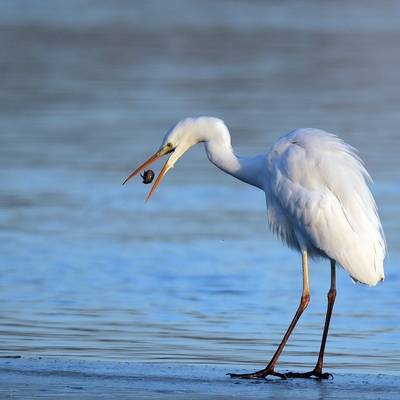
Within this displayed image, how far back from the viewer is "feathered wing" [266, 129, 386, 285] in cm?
1075

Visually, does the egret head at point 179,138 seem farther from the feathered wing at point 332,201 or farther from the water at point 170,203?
the water at point 170,203

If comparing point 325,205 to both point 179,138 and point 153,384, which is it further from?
point 153,384

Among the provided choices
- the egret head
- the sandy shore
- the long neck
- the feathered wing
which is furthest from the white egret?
the egret head

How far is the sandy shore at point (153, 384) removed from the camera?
948cm

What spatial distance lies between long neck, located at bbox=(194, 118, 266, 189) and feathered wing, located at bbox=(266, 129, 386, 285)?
21.1 inches

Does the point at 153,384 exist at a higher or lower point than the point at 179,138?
lower

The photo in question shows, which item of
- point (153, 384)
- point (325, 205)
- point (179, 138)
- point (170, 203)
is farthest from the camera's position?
point (170, 203)

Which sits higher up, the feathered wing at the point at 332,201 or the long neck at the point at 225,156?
the long neck at the point at 225,156

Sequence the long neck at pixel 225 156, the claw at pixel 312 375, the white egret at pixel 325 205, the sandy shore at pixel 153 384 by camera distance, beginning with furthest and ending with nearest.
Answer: the long neck at pixel 225 156 < the white egret at pixel 325 205 < the claw at pixel 312 375 < the sandy shore at pixel 153 384

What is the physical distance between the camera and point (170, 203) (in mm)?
18469

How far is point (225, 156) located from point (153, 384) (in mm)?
2627

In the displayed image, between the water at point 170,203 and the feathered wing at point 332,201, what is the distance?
0.92m

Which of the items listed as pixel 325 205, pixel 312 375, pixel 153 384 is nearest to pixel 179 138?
pixel 325 205

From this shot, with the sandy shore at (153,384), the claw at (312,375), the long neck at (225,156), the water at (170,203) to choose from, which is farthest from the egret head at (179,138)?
the claw at (312,375)
